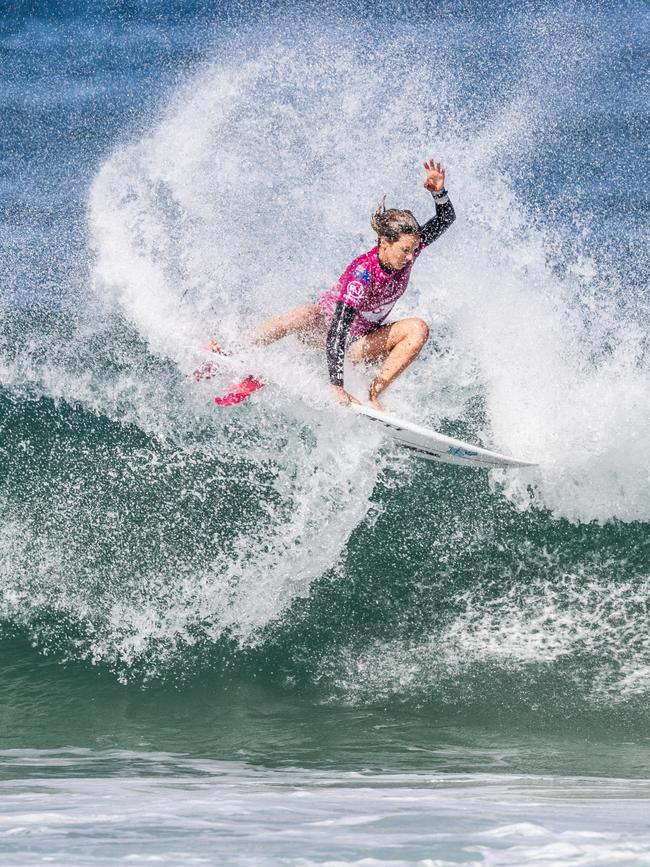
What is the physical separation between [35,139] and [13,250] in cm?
1425

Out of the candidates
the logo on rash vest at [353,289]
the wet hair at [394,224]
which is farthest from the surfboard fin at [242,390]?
the wet hair at [394,224]

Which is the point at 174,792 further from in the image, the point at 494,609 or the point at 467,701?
the point at 494,609

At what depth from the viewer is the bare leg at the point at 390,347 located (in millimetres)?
5586

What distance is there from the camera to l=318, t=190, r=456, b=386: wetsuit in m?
5.34

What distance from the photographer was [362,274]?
5.35 metres

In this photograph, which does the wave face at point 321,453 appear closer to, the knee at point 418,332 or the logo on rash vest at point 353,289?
the knee at point 418,332

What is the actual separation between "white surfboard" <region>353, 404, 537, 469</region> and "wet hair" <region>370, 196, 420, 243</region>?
1.03m

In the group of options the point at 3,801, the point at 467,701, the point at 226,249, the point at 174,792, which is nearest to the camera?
the point at 3,801

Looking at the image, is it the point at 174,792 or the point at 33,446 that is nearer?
the point at 174,792

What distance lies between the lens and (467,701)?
4805 mm

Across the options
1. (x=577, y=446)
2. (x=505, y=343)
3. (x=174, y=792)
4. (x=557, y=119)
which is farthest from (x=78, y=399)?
(x=557, y=119)

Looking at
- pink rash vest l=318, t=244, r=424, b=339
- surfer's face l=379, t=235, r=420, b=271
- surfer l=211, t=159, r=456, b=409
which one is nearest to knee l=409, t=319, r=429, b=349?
surfer l=211, t=159, r=456, b=409

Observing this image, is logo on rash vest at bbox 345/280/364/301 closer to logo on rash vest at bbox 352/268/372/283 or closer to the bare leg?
logo on rash vest at bbox 352/268/372/283

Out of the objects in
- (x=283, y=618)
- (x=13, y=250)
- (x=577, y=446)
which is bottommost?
(x=283, y=618)
